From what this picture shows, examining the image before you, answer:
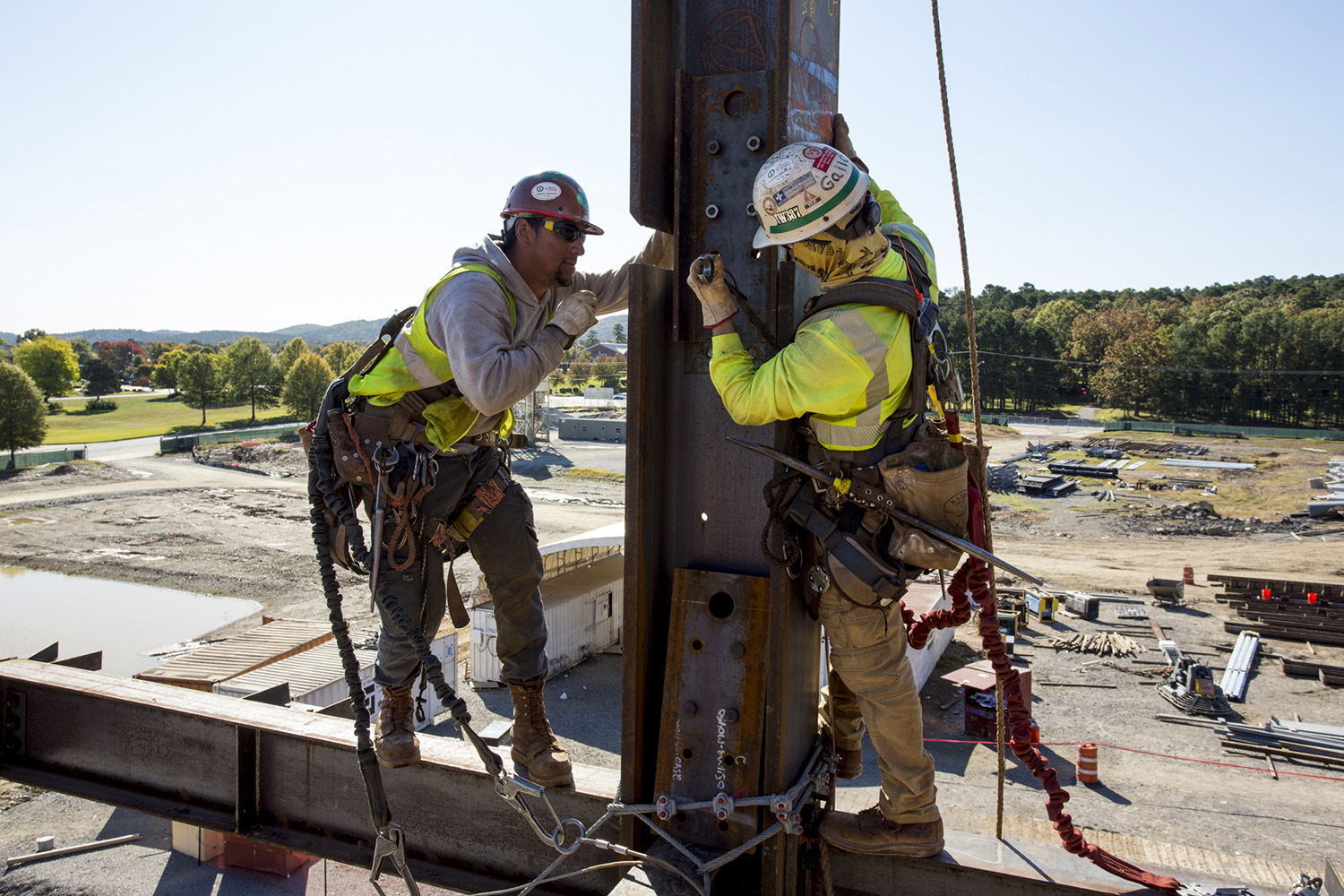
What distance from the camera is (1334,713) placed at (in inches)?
705

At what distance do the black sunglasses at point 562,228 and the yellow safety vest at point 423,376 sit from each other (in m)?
0.33

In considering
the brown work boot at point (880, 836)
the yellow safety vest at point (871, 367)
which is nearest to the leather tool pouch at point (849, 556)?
the yellow safety vest at point (871, 367)

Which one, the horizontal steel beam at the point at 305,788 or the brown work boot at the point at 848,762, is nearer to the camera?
the horizontal steel beam at the point at 305,788

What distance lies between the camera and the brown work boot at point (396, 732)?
3.71m

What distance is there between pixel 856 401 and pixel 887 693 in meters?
1.11

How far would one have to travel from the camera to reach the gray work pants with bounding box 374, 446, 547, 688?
3754mm

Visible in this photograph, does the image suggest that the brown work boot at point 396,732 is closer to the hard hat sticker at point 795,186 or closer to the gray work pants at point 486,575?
the gray work pants at point 486,575

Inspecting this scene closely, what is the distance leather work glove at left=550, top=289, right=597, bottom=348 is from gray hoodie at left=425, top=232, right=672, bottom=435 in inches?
1.6

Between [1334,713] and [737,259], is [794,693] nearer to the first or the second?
[737,259]

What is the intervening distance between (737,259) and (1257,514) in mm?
44072

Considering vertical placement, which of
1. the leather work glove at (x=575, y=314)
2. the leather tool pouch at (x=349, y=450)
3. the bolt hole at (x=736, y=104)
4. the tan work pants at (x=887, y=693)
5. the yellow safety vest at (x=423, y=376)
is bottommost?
the tan work pants at (x=887, y=693)

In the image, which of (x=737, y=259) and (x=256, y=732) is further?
(x=256, y=732)

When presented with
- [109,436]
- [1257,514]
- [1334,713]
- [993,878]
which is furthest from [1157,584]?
[109,436]

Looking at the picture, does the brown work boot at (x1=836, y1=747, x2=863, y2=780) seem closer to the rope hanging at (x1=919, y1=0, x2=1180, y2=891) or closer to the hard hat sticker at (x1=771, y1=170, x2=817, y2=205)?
the rope hanging at (x1=919, y1=0, x2=1180, y2=891)
